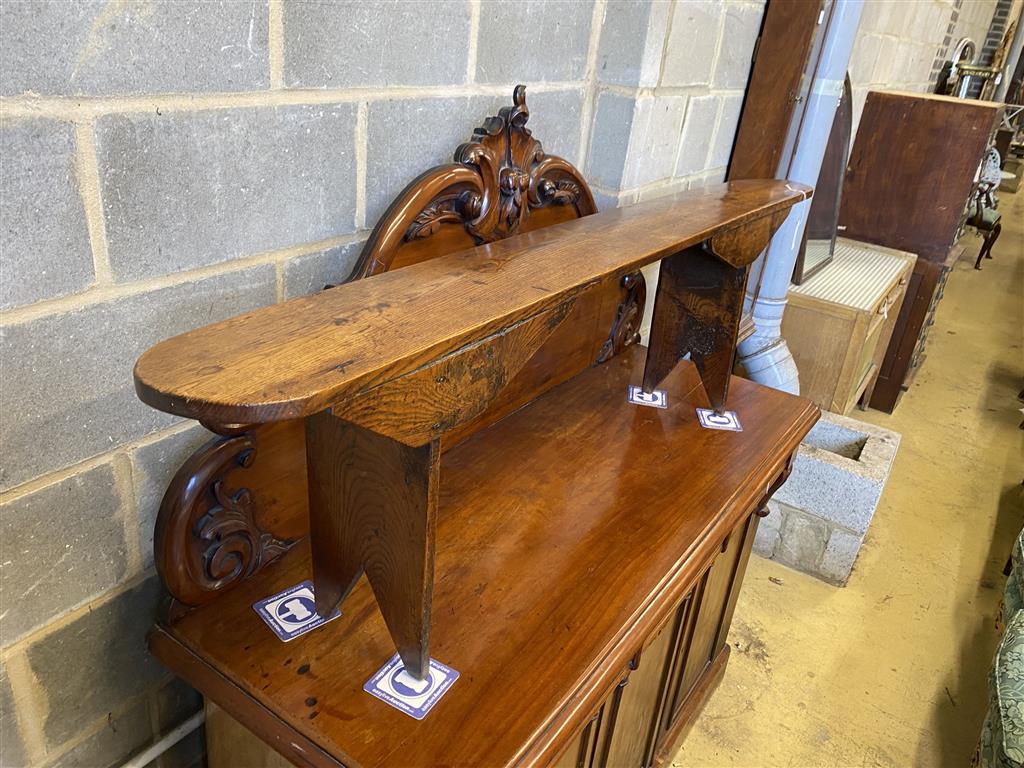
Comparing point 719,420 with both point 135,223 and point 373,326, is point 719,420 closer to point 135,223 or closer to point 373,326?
point 373,326

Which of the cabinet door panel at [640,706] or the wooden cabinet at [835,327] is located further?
the wooden cabinet at [835,327]

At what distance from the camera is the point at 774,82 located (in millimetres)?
1867

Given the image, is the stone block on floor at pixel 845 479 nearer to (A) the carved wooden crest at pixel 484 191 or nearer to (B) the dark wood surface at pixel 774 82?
(B) the dark wood surface at pixel 774 82

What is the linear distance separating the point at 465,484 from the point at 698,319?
60 centimetres

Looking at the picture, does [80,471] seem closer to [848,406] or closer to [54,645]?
[54,645]

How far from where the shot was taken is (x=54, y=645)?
84 cm

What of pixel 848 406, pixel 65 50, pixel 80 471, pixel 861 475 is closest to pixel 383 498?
pixel 80 471

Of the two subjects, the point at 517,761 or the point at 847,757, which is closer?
the point at 517,761

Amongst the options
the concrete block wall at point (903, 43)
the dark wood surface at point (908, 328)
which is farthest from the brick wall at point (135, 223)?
the dark wood surface at point (908, 328)

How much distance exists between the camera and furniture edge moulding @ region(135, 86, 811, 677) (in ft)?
1.94

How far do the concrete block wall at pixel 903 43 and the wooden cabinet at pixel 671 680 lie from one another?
2.20 meters

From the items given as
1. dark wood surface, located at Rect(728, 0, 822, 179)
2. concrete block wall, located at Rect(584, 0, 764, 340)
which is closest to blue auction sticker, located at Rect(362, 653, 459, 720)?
concrete block wall, located at Rect(584, 0, 764, 340)

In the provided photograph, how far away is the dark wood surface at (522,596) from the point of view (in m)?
0.78

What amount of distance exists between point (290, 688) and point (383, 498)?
0.77 ft
